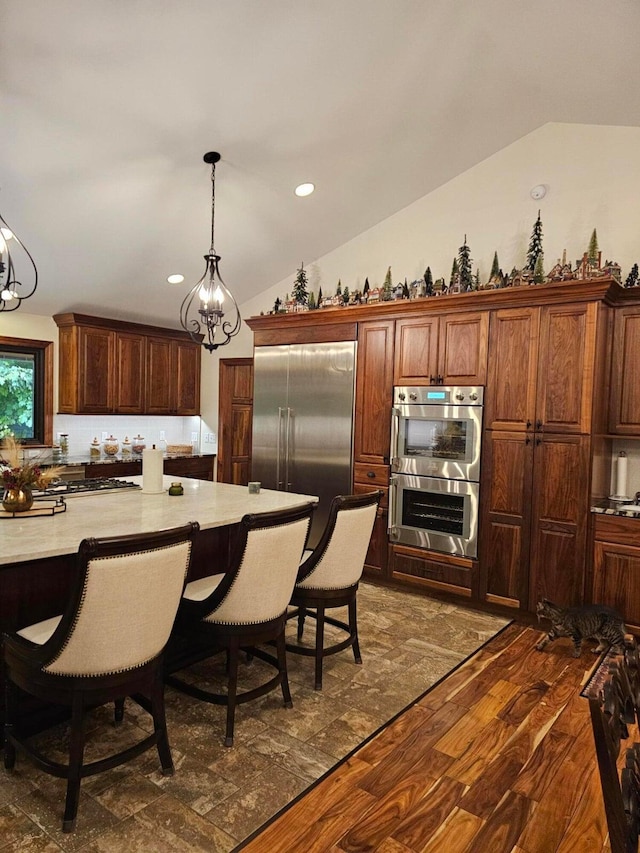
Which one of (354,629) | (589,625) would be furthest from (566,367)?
(354,629)

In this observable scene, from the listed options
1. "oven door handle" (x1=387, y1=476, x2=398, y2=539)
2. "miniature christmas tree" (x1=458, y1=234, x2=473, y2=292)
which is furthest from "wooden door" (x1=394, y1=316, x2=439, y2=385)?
"oven door handle" (x1=387, y1=476, x2=398, y2=539)

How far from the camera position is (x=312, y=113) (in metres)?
3.73

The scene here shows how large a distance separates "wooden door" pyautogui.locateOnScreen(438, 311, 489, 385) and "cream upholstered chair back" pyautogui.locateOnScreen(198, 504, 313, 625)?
7.18 ft

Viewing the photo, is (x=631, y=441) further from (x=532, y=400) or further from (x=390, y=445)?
(x=390, y=445)

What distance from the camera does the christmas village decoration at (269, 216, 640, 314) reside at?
3.97m

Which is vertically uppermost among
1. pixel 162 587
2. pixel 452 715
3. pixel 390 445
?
pixel 390 445

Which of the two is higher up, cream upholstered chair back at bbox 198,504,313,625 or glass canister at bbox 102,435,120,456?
glass canister at bbox 102,435,120,456

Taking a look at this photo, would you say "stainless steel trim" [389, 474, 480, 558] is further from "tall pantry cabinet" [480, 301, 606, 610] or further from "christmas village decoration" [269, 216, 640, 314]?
"christmas village decoration" [269, 216, 640, 314]

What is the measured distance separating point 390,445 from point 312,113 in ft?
8.31

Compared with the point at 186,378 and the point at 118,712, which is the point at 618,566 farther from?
the point at 186,378

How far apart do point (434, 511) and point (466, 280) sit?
6.13 ft

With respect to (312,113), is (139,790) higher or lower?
lower

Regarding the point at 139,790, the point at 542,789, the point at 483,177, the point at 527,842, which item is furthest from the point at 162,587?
A: the point at 483,177

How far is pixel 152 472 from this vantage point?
137 inches
